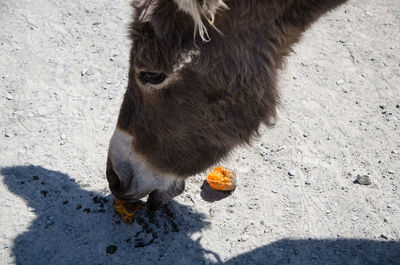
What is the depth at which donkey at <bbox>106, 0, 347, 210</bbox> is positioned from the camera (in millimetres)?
2025

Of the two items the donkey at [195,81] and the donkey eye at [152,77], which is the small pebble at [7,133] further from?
the donkey eye at [152,77]

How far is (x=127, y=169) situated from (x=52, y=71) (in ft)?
6.95

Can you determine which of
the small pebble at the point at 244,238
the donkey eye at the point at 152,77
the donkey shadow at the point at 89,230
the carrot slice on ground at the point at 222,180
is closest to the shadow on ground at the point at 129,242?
the donkey shadow at the point at 89,230

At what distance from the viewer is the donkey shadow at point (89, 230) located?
2826mm

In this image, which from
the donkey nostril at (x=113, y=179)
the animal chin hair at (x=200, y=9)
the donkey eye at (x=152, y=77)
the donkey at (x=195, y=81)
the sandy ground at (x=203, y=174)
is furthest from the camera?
the sandy ground at (x=203, y=174)

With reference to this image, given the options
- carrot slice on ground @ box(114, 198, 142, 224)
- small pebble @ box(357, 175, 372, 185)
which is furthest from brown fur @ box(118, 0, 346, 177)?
small pebble @ box(357, 175, 372, 185)

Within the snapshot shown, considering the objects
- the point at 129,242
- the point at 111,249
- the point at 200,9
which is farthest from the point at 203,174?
the point at 200,9

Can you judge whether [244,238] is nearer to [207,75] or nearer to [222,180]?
[222,180]

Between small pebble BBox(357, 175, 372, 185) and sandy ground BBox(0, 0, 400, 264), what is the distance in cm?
6

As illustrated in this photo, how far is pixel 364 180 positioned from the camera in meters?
3.39

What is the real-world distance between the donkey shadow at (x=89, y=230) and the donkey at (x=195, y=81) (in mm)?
480

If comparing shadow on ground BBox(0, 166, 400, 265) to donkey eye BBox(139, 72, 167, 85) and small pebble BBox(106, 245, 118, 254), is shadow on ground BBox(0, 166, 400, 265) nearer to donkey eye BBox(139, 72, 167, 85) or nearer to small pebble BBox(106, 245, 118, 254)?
small pebble BBox(106, 245, 118, 254)

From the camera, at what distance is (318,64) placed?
14.5 ft

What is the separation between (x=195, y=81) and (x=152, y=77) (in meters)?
0.25
